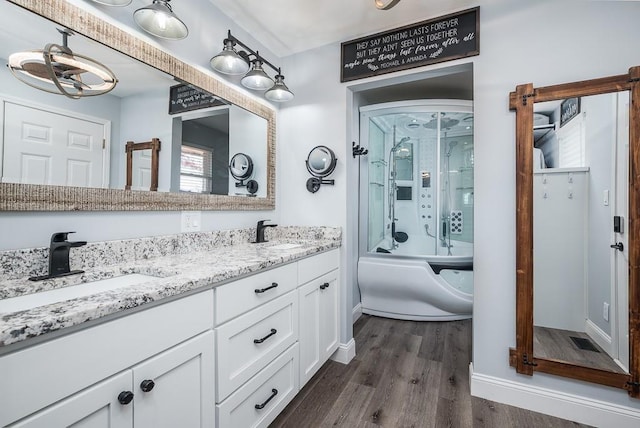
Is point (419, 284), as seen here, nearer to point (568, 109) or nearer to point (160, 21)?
point (568, 109)

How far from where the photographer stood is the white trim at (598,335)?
1.63m

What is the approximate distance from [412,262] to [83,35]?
2858 mm

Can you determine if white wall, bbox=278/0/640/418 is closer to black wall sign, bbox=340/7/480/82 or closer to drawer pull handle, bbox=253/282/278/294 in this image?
black wall sign, bbox=340/7/480/82

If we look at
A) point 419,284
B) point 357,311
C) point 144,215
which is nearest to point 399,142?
point 419,284

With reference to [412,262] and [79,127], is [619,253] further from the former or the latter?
[79,127]

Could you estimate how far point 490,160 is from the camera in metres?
1.83

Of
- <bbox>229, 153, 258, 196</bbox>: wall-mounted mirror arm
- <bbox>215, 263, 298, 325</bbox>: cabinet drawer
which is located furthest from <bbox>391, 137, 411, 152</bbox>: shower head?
<bbox>215, 263, 298, 325</bbox>: cabinet drawer

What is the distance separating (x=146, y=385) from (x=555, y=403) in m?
2.12

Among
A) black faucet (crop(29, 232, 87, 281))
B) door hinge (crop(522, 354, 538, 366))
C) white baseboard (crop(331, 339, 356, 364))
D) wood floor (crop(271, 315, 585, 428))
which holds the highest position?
black faucet (crop(29, 232, 87, 281))

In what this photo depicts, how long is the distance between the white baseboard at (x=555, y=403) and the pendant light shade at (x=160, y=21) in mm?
2599

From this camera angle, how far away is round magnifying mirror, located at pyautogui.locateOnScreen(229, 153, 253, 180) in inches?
80.9

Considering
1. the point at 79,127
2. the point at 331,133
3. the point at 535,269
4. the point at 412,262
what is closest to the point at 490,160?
the point at 535,269

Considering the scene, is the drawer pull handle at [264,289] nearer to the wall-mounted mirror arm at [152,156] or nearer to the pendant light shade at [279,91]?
the wall-mounted mirror arm at [152,156]

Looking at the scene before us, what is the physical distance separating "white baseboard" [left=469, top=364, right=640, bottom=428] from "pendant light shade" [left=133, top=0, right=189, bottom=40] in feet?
8.53
